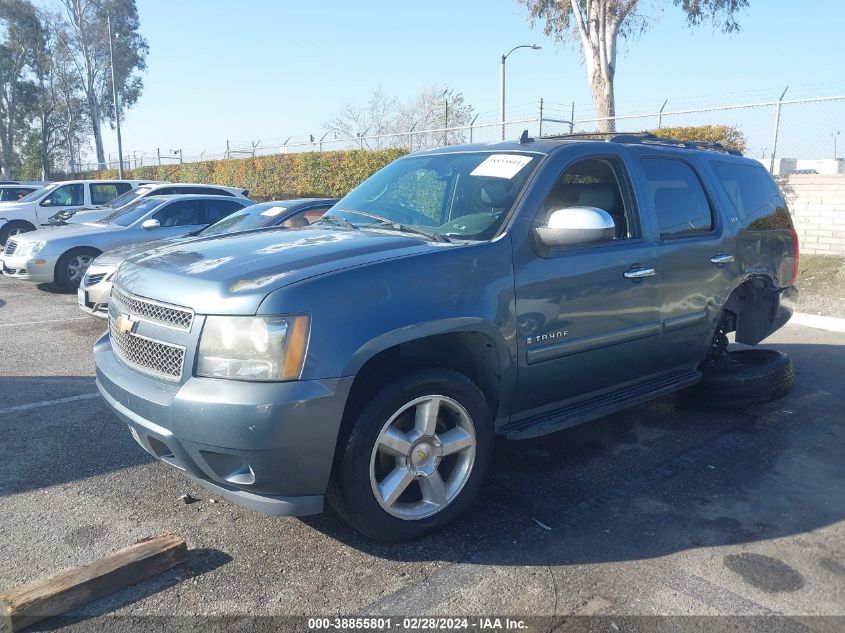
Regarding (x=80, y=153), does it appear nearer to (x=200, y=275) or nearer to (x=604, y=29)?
(x=604, y=29)

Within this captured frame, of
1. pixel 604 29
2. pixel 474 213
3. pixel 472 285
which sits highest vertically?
pixel 604 29

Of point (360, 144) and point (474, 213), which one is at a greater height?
point (360, 144)

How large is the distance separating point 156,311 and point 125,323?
0.27 meters

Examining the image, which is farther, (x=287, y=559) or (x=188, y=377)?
(x=287, y=559)

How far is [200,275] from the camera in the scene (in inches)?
121

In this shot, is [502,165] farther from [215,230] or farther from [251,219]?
[215,230]

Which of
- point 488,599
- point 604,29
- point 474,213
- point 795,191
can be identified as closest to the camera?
point 488,599

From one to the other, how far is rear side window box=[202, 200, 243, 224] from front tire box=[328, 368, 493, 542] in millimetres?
8900

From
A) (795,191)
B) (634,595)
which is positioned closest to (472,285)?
(634,595)

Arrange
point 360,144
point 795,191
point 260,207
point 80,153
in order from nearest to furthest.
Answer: point 260,207 → point 795,191 → point 360,144 → point 80,153

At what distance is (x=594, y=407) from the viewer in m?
4.01

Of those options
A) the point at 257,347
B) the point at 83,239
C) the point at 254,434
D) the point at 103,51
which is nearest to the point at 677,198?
the point at 257,347

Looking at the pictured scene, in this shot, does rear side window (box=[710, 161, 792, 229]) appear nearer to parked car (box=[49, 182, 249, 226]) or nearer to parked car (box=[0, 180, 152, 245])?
parked car (box=[49, 182, 249, 226])

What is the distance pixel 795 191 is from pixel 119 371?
1248 cm
